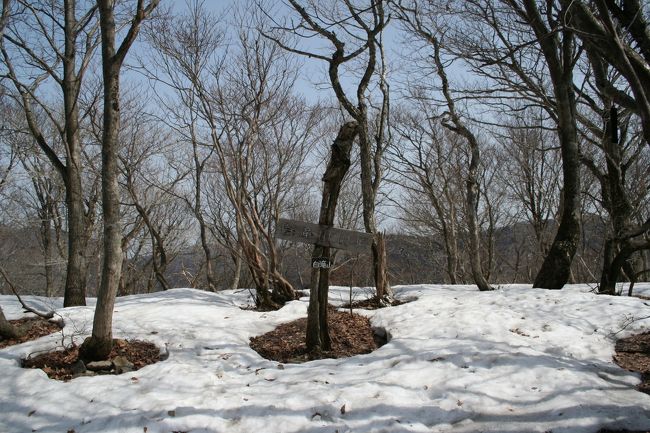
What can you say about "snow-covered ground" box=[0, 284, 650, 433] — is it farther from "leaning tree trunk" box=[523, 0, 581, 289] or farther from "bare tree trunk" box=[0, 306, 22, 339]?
"leaning tree trunk" box=[523, 0, 581, 289]

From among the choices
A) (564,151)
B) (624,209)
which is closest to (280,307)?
(564,151)

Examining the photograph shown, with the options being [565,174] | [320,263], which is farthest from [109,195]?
[565,174]

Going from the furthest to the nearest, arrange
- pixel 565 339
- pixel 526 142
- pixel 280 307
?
pixel 526 142 < pixel 280 307 < pixel 565 339

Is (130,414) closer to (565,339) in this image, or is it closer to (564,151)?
(565,339)

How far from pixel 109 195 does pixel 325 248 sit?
232 centimetres

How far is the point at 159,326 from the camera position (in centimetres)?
523

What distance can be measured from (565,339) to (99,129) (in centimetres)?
1277

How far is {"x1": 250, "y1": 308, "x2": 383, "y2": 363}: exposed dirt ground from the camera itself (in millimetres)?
4715

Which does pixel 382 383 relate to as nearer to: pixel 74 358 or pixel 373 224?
pixel 74 358

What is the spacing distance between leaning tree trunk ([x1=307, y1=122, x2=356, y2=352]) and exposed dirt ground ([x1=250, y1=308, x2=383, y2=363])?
0.18m

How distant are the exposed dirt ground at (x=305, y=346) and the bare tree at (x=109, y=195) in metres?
1.68

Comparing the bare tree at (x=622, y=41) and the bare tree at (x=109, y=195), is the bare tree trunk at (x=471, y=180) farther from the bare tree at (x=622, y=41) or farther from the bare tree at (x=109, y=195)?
the bare tree at (x=109, y=195)

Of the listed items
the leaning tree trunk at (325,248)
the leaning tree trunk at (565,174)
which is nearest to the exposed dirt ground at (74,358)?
the leaning tree trunk at (325,248)

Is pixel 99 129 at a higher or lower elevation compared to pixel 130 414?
higher
